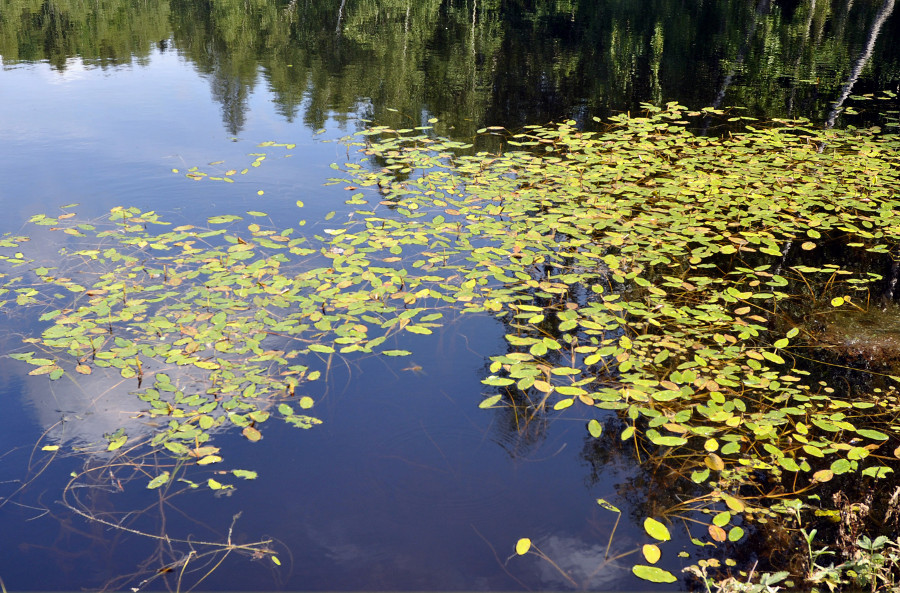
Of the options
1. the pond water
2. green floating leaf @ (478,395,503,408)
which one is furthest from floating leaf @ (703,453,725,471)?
green floating leaf @ (478,395,503,408)

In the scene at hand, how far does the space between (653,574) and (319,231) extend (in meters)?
4.56

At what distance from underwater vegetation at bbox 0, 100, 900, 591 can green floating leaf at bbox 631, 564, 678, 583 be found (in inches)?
0.5

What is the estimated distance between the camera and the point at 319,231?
6.53 m

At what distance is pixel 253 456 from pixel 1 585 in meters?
1.28

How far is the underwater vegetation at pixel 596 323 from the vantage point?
140 inches

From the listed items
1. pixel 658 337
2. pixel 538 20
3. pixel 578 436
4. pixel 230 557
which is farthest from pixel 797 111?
pixel 538 20

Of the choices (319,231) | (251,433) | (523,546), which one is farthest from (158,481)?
(319,231)

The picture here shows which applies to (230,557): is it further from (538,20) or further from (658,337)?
A: (538,20)

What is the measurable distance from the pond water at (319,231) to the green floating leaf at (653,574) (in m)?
0.06

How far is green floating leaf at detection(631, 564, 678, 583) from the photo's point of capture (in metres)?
3.11

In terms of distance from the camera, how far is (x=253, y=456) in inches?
149

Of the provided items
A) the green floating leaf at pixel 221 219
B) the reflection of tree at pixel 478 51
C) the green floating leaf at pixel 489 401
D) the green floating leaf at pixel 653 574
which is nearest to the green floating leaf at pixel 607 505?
the green floating leaf at pixel 653 574

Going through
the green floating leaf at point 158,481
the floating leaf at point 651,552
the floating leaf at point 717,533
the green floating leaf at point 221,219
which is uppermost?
the green floating leaf at point 221,219

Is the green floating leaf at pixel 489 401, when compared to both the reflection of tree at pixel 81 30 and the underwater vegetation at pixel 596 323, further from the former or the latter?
the reflection of tree at pixel 81 30
